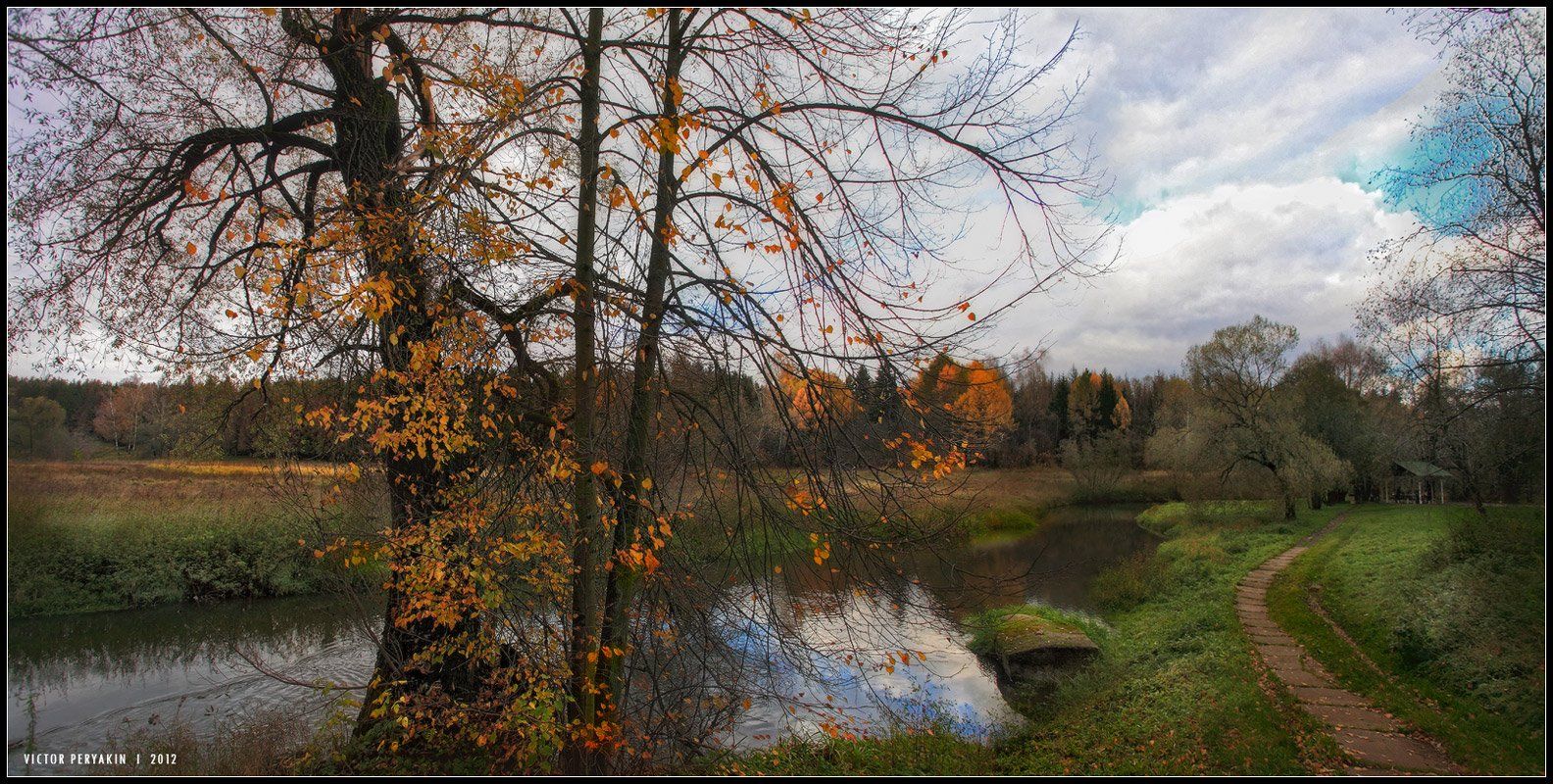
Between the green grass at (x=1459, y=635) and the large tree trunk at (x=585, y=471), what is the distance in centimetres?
826

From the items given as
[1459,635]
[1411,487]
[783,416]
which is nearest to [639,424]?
[783,416]

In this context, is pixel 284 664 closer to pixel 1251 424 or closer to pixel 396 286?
pixel 396 286

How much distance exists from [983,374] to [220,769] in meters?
6.60

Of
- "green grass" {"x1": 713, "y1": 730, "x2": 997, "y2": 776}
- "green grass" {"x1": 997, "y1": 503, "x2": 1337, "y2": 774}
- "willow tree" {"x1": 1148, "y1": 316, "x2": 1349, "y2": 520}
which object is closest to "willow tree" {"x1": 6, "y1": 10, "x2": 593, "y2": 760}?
"green grass" {"x1": 713, "y1": 730, "x2": 997, "y2": 776}

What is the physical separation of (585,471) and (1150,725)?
27.2ft

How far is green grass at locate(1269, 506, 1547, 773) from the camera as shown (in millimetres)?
6688

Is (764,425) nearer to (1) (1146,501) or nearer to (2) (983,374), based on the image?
(2) (983,374)

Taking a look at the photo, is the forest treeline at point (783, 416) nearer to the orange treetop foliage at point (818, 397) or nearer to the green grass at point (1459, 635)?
the orange treetop foliage at point (818, 397)

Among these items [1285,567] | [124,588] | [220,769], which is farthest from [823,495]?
[1285,567]

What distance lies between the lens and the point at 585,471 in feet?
13.6

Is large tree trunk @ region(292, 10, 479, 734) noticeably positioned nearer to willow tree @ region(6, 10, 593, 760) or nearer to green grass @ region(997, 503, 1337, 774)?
willow tree @ region(6, 10, 593, 760)

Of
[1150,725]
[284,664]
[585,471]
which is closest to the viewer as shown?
[585,471]

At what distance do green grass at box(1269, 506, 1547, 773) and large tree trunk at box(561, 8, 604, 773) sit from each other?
8257 millimetres

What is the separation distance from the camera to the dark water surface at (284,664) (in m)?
4.43
